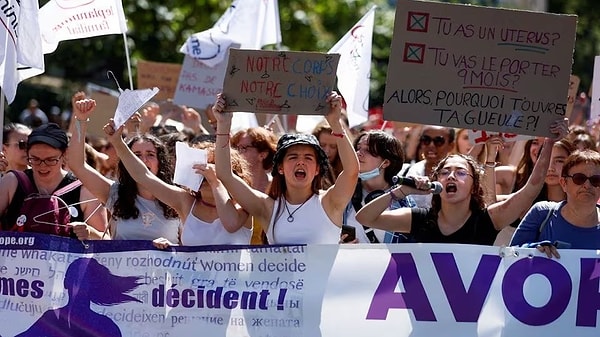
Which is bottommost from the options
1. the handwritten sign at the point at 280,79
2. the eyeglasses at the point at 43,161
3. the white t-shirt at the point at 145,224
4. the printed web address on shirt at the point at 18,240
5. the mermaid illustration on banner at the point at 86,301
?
the mermaid illustration on banner at the point at 86,301

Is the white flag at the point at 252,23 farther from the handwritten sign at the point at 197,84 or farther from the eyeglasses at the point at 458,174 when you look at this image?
the eyeglasses at the point at 458,174

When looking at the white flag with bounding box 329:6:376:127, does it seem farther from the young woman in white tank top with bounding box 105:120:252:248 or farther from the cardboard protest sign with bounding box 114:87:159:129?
the cardboard protest sign with bounding box 114:87:159:129

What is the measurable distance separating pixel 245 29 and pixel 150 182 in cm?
408

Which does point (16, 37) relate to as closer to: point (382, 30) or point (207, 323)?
point (207, 323)

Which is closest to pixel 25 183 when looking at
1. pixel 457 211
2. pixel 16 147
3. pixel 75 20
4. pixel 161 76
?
pixel 75 20

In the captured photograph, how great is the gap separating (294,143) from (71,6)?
244 cm

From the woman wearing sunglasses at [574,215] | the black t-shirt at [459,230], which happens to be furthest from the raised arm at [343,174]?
the woman wearing sunglasses at [574,215]

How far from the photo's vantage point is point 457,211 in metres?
6.65

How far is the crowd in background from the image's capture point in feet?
21.2

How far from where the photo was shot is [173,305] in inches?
258

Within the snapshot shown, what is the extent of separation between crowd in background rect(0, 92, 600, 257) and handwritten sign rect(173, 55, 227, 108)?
339cm

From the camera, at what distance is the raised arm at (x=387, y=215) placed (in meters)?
6.54

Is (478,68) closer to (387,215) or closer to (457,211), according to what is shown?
(457,211)

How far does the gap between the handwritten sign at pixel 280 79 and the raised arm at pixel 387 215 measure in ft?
2.00
